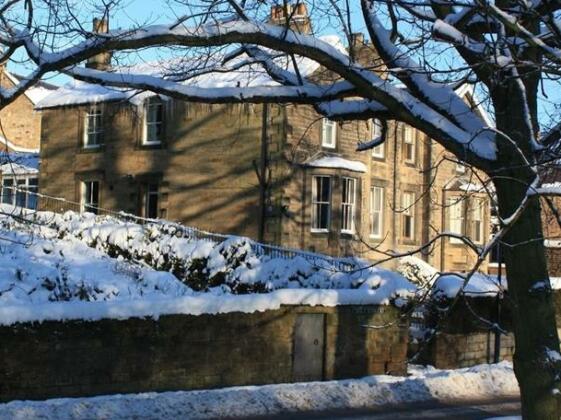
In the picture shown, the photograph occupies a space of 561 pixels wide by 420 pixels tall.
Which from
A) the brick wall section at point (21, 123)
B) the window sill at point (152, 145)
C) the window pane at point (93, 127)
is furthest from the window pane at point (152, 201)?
the brick wall section at point (21, 123)

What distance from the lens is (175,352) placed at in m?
12.9

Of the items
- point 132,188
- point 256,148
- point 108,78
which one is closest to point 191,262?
point 108,78

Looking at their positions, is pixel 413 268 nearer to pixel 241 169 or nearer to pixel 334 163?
pixel 334 163

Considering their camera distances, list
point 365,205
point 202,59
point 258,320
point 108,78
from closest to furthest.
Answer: point 108,78, point 202,59, point 258,320, point 365,205

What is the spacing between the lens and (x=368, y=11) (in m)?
9.38

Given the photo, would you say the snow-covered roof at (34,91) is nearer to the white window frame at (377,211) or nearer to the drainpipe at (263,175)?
the drainpipe at (263,175)

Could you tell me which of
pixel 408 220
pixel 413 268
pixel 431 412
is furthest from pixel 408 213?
pixel 431 412

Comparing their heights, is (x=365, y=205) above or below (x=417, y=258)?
above

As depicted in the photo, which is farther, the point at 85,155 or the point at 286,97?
the point at 85,155

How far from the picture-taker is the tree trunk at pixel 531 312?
8211mm

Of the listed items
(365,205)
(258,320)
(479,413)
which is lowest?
(479,413)

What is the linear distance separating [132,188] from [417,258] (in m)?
12.0

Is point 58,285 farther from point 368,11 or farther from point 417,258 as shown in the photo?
point 417,258

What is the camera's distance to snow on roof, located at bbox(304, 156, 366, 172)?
96.0 feet
